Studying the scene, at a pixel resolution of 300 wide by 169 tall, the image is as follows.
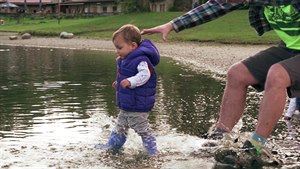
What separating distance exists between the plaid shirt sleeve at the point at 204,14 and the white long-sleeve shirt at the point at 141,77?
478 mm

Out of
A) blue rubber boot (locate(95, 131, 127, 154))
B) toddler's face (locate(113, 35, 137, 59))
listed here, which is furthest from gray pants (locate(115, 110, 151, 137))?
toddler's face (locate(113, 35, 137, 59))

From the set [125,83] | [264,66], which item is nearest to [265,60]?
[264,66]

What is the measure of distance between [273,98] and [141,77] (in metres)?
1.23

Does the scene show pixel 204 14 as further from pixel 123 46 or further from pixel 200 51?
pixel 200 51

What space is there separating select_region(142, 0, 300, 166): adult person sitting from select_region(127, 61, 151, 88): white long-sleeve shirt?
1.09ft

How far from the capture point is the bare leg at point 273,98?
4.50m

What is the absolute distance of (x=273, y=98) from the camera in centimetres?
451

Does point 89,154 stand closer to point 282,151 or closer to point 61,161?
point 61,161

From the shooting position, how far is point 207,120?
7.32m

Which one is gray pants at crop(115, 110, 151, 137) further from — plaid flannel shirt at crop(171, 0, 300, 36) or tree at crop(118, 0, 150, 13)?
tree at crop(118, 0, 150, 13)

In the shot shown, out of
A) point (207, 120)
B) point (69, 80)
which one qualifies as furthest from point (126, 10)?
point (207, 120)

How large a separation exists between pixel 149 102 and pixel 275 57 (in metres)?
1.23

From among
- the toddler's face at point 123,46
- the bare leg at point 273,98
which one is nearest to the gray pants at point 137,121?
the toddler's face at point 123,46

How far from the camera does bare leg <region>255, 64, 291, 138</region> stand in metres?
4.50
